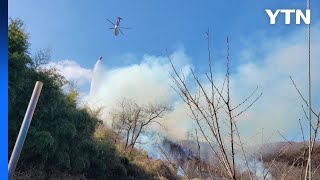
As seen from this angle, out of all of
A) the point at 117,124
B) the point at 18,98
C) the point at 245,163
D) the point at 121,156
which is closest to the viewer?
the point at 245,163

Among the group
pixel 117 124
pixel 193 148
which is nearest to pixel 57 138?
pixel 117 124

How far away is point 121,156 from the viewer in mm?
11938

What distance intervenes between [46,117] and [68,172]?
1.20m

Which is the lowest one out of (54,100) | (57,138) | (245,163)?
(245,163)

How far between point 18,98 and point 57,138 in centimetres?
126

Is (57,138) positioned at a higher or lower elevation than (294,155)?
higher

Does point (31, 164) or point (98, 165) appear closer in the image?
point (31, 164)

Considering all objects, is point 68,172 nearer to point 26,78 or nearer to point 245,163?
point 26,78

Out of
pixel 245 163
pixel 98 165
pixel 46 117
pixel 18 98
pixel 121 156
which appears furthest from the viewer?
pixel 121 156

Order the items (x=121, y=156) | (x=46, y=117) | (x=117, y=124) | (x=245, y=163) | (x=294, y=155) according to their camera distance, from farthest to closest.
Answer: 1. (x=117, y=124)
2. (x=121, y=156)
3. (x=46, y=117)
4. (x=294, y=155)
5. (x=245, y=163)

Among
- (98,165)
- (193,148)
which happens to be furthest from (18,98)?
(193,148)

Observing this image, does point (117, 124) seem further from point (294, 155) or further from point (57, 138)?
point (294, 155)

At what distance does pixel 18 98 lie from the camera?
26.7ft

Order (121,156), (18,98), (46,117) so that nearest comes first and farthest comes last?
(18,98), (46,117), (121,156)
